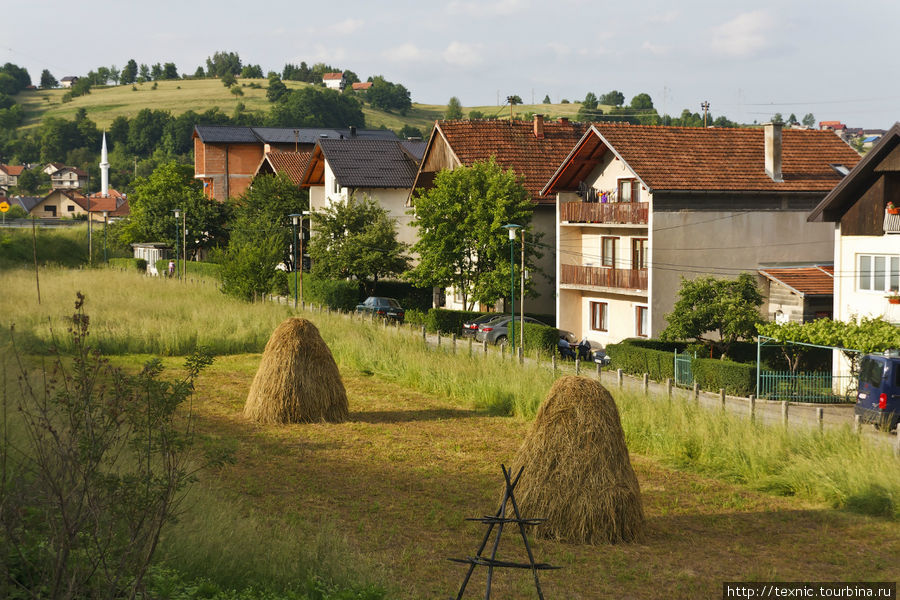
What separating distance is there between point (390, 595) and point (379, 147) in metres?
54.7

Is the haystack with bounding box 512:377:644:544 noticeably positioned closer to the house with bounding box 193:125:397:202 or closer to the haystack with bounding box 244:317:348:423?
the haystack with bounding box 244:317:348:423

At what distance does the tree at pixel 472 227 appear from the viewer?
43031mm

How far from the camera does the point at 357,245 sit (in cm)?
5253

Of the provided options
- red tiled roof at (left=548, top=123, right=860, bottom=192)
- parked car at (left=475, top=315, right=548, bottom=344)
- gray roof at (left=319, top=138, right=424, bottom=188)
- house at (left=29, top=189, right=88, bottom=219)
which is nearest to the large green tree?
gray roof at (left=319, top=138, right=424, bottom=188)

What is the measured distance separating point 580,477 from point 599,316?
30.8 metres

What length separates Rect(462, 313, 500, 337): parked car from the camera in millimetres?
41719

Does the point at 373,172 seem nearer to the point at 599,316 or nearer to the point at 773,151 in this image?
the point at 599,316

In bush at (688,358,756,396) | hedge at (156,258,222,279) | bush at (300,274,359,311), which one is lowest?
bush at (688,358,756,396)

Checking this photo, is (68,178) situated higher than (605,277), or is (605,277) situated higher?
(68,178)

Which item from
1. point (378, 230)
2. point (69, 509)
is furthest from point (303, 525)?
point (378, 230)

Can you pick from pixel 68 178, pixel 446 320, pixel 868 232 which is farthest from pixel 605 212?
pixel 68 178

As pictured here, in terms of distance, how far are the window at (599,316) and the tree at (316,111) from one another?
134102mm

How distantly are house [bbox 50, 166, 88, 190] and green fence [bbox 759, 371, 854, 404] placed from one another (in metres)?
160

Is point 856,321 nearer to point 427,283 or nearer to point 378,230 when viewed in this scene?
point 427,283
